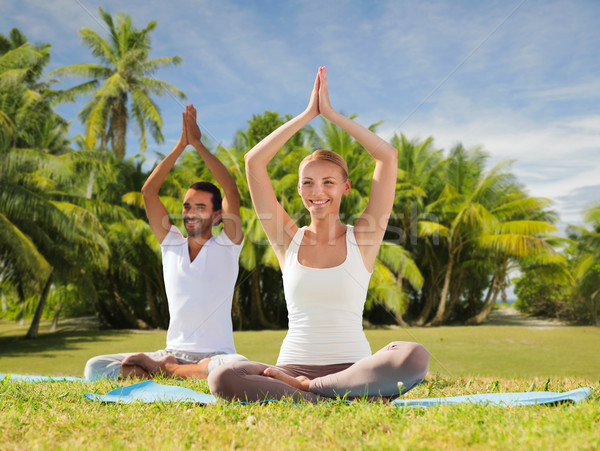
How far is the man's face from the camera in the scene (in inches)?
189

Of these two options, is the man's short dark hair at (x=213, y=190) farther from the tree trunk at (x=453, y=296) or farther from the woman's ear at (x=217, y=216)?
the tree trunk at (x=453, y=296)

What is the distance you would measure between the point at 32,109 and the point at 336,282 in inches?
906

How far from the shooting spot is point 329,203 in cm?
335

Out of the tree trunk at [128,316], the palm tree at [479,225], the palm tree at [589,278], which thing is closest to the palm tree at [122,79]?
the tree trunk at [128,316]

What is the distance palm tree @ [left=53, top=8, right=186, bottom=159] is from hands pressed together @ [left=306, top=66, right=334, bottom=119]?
1001 inches

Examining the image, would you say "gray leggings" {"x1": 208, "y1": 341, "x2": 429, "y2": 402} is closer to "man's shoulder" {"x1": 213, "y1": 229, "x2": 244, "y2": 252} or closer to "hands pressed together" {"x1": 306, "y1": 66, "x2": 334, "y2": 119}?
"hands pressed together" {"x1": 306, "y1": 66, "x2": 334, "y2": 119}

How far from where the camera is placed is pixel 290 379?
10.0 ft

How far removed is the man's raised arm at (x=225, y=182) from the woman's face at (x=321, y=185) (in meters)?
1.42

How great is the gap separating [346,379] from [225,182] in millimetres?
2264

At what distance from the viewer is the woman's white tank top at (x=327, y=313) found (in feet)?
10.3

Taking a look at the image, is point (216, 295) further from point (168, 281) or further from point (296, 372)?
point (296, 372)

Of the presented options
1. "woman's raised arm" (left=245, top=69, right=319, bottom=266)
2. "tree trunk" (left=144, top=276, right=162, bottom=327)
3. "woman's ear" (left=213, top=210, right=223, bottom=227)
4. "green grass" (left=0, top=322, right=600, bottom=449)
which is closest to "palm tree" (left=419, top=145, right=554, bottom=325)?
"tree trunk" (left=144, top=276, right=162, bottom=327)

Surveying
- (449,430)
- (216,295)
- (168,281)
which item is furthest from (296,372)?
(168,281)

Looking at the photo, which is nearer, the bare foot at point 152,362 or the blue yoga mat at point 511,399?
the blue yoga mat at point 511,399
